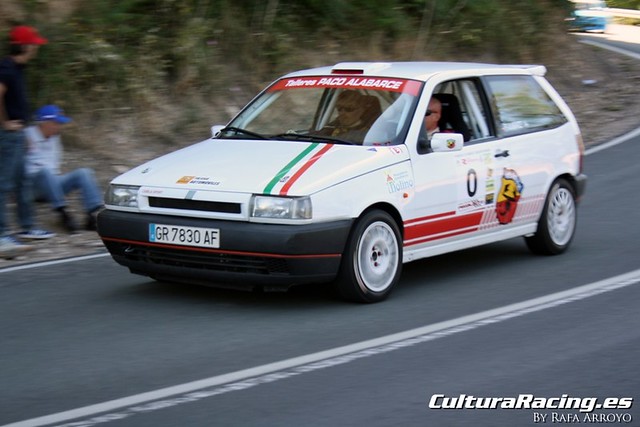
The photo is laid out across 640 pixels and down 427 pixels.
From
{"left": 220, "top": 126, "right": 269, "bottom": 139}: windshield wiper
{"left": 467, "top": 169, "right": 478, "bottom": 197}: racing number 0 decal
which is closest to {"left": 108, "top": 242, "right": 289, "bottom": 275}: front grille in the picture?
{"left": 220, "top": 126, "right": 269, "bottom": 139}: windshield wiper

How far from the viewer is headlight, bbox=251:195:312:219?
273 inches

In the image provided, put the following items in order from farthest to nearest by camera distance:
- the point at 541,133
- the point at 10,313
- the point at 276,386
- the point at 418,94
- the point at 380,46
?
the point at 380,46 < the point at 541,133 < the point at 418,94 < the point at 10,313 < the point at 276,386

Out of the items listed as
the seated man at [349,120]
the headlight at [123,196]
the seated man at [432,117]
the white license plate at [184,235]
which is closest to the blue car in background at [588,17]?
the seated man at [432,117]

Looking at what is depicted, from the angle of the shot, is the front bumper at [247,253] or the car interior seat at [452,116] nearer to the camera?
the front bumper at [247,253]

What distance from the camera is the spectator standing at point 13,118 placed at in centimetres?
938

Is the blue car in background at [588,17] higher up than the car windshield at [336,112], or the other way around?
the blue car in background at [588,17]

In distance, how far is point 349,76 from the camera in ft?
27.8

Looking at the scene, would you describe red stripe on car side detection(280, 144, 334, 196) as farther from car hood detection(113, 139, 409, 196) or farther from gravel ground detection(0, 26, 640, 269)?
gravel ground detection(0, 26, 640, 269)

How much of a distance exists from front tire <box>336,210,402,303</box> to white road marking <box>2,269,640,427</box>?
692 millimetres

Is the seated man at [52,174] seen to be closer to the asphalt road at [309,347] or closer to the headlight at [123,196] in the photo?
the asphalt road at [309,347]

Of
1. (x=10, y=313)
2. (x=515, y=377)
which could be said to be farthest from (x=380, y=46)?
(x=515, y=377)

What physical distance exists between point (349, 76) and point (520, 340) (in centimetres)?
287

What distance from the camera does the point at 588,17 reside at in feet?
92.6

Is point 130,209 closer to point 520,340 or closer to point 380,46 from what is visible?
point 520,340
